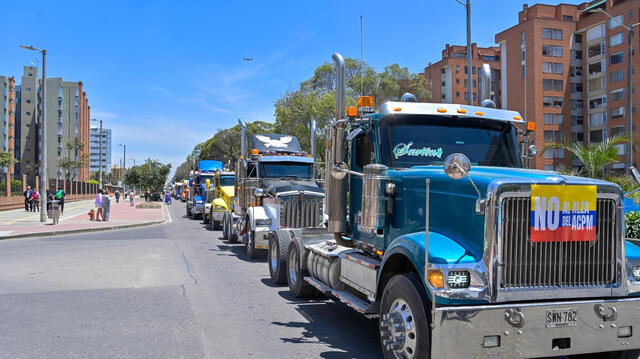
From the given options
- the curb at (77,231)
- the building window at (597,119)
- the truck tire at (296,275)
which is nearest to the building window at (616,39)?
the building window at (597,119)

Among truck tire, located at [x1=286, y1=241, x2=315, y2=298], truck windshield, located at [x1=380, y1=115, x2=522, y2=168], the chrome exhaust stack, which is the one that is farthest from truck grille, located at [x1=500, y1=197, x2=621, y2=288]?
truck tire, located at [x1=286, y1=241, x2=315, y2=298]

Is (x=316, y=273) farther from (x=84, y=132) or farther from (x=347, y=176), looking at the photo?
(x=84, y=132)

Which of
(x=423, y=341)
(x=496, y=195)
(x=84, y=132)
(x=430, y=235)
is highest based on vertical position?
(x=84, y=132)

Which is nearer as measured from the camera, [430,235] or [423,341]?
[423,341]

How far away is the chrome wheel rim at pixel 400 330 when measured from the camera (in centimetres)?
463

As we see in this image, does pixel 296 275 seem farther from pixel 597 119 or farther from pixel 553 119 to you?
pixel 597 119

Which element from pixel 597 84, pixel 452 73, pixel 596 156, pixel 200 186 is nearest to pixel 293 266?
pixel 596 156

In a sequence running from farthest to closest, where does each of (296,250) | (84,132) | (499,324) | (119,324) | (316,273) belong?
(84,132), (296,250), (316,273), (119,324), (499,324)

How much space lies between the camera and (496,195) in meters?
4.35

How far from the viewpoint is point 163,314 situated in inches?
297

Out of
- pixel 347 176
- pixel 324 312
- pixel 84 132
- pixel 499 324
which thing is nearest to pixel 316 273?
pixel 324 312

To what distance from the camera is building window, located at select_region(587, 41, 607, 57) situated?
216 feet

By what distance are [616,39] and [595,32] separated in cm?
372

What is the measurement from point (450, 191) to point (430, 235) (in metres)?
0.44
